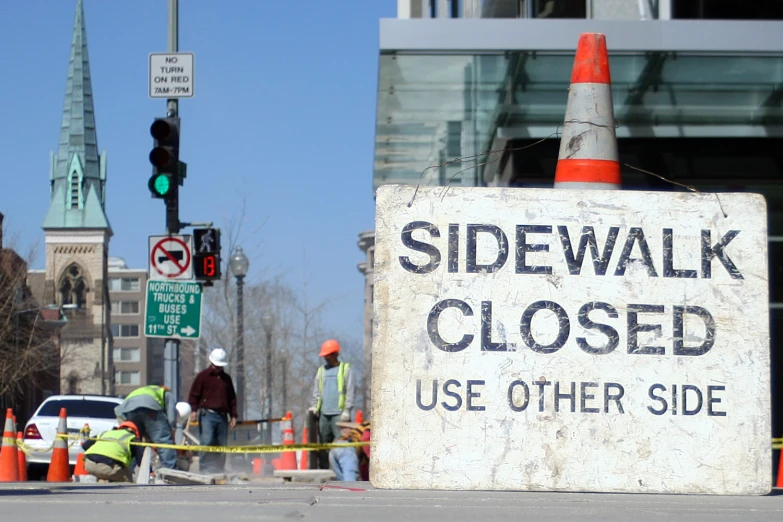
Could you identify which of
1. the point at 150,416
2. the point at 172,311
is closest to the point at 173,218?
the point at 172,311

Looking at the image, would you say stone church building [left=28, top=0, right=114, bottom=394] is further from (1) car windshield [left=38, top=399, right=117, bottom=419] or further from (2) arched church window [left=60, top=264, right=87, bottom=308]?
(1) car windshield [left=38, top=399, right=117, bottom=419]

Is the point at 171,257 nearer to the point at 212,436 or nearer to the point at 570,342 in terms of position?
the point at 212,436

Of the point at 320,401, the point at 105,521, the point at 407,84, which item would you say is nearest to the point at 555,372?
the point at 105,521

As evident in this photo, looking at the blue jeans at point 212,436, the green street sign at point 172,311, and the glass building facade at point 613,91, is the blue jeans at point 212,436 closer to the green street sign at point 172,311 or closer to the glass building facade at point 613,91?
the green street sign at point 172,311

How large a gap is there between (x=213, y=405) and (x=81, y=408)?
6907 mm

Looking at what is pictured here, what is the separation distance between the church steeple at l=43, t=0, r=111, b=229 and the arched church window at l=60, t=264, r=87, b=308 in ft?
18.0

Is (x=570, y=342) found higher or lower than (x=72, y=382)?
higher

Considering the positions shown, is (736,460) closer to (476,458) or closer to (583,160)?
(476,458)

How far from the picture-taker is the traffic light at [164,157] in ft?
45.6

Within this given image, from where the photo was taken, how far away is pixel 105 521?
4.31 m

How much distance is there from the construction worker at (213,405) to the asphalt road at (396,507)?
308 inches

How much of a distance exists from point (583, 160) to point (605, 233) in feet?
4.08

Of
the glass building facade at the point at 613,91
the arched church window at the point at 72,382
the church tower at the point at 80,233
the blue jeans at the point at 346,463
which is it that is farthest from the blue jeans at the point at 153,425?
the church tower at the point at 80,233

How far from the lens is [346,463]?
11383 millimetres
